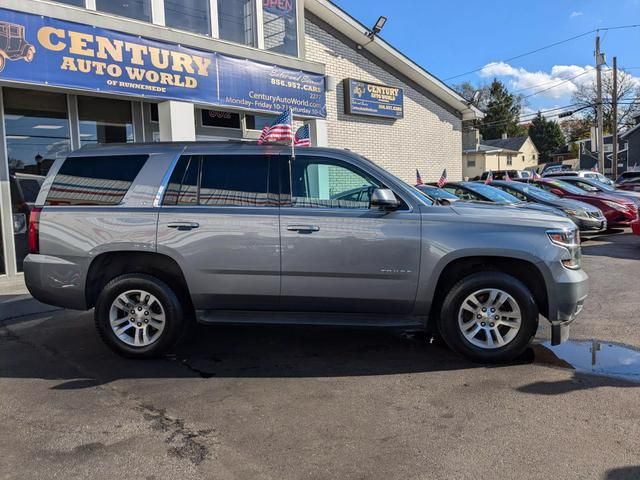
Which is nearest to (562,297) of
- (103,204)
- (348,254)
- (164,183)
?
(348,254)

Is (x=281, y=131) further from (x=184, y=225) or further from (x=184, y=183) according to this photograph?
(x=184, y=225)

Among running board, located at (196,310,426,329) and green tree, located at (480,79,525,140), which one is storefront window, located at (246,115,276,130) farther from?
green tree, located at (480,79,525,140)

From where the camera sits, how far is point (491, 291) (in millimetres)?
4652

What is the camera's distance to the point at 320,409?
154 inches

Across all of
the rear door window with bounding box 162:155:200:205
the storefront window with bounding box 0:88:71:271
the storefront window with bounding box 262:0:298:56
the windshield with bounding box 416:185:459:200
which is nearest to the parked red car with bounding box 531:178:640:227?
the windshield with bounding box 416:185:459:200

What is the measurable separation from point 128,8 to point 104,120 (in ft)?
6.96

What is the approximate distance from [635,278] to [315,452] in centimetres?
697

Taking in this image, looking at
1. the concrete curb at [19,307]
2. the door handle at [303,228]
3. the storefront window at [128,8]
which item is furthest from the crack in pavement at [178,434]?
the storefront window at [128,8]

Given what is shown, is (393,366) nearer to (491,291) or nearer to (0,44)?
(491,291)

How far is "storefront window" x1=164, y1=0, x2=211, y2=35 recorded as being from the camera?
32.7 ft

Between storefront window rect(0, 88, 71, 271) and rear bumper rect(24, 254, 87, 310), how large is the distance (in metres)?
4.71

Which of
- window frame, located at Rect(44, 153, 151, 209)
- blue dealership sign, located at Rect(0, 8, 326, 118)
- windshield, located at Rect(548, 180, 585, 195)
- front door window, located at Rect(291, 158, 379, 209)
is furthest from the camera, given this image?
windshield, located at Rect(548, 180, 585, 195)

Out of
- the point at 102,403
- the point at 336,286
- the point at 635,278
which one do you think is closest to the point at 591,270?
the point at 635,278

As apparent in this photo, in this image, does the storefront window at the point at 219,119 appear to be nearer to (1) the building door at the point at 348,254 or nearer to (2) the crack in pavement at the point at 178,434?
(1) the building door at the point at 348,254
